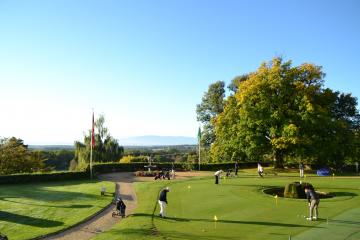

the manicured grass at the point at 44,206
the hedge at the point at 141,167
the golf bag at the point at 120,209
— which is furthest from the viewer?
the hedge at the point at 141,167

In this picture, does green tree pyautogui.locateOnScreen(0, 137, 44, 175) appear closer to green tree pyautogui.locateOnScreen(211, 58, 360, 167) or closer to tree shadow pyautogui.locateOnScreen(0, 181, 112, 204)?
tree shadow pyautogui.locateOnScreen(0, 181, 112, 204)

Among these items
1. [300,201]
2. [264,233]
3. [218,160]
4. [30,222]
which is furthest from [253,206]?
[218,160]

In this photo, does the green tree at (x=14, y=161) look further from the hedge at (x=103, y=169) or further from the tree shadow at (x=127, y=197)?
the tree shadow at (x=127, y=197)

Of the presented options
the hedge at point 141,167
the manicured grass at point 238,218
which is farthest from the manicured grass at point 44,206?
the hedge at point 141,167

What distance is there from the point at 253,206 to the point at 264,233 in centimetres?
739

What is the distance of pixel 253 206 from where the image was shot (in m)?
27.5

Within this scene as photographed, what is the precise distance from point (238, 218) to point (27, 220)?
1432 cm

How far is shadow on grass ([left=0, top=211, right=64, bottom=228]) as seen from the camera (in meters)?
25.8

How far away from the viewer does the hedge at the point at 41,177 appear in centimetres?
4900

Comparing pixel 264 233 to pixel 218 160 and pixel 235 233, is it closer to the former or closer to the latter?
pixel 235 233

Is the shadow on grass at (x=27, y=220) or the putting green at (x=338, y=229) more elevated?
the putting green at (x=338, y=229)

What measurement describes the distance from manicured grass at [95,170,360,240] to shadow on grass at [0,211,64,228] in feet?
16.2

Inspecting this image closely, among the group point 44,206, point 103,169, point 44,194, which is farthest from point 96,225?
point 103,169

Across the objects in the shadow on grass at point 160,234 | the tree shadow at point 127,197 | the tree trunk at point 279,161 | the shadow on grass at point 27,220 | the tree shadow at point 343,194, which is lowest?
the shadow on grass at point 27,220
